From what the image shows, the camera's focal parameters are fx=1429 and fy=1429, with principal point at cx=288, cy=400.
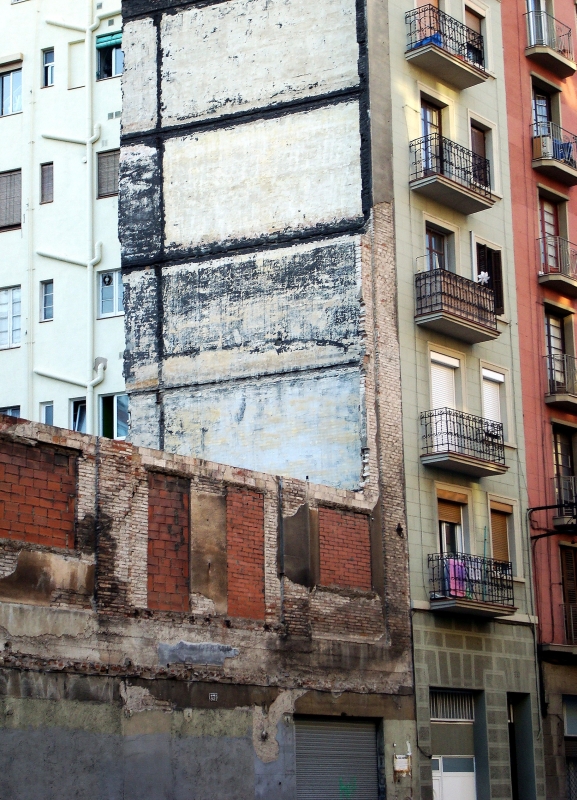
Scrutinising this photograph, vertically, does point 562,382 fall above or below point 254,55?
below

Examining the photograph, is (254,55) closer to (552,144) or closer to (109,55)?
(109,55)

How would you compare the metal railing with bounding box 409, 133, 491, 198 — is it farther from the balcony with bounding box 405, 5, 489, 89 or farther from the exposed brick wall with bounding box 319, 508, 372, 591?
the exposed brick wall with bounding box 319, 508, 372, 591

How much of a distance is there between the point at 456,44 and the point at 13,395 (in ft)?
50.1

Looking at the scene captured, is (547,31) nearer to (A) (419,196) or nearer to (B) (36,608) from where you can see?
(A) (419,196)

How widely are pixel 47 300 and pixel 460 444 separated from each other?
13719 millimetres

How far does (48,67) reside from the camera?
1655 inches

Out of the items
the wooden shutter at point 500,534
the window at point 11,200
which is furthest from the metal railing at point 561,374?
the window at point 11,200

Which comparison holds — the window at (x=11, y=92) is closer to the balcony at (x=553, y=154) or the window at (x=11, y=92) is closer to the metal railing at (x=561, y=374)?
the balcony at (x=553, y=154)

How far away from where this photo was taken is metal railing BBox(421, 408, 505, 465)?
3219 cm

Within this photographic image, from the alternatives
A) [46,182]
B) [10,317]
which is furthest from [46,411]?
[46,182]

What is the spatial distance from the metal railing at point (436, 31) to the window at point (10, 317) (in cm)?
1360

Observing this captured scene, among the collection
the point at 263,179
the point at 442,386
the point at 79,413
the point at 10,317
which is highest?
the point at 263,179

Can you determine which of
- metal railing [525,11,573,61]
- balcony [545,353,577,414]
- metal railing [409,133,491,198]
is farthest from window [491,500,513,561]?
metal railing [525,11,573,61]

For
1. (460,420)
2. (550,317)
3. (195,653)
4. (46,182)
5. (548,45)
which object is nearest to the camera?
(195,653)
